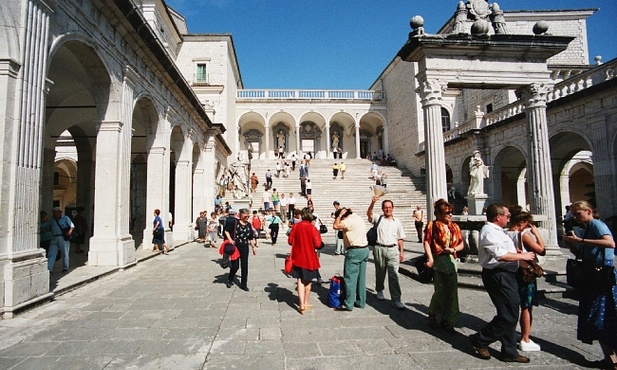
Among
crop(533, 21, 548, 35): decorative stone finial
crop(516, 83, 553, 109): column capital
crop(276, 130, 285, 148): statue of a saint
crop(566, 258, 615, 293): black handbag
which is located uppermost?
crop(276, 130, 285, 148): statue of a saint

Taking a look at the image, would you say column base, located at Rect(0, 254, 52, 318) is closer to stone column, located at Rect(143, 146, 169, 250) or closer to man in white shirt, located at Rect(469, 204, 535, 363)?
man in white shirt, located at Rect(469, 204, 535, 363)

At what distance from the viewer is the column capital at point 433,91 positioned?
860 centimetres

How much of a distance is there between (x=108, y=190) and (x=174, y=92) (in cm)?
653

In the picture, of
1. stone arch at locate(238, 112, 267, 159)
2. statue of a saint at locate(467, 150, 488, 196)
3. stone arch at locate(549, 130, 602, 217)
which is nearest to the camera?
statue of a saint at locate(467, 150, 488, 196)

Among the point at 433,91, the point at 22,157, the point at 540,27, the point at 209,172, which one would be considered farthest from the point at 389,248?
the point at 209,172

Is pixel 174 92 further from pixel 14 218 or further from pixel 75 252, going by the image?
pixel 14 218

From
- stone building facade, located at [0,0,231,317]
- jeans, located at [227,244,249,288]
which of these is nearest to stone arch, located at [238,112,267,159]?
stone building facade, located at [0,0,231,317]

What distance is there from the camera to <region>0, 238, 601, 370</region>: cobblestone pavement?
3.24m

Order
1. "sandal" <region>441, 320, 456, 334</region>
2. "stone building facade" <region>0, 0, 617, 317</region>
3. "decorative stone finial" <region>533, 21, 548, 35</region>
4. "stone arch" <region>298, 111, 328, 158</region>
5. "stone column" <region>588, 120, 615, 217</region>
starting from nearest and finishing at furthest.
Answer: "sandal" <region>441, 320, 456, 334</region> → "stone building facade" <region>0, 0, 617, 317</region> → "decorative stone finial" <region>533, 21, 548, 35</region> → "stone column" <region>588, 120, 615, 217</region> → "stone arch" <region>298, 111, 328, 158</region>

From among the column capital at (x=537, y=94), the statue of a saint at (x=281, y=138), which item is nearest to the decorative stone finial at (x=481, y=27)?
the column capital at (x=537, y=94)

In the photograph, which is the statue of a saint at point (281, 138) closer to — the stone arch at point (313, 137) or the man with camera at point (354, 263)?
the stone arch at point (313, 137)

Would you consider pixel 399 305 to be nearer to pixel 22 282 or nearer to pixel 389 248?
pixel 389 248

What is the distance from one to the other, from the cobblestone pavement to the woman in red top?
1.06ft

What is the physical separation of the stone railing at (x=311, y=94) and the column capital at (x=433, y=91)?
25.3 m
